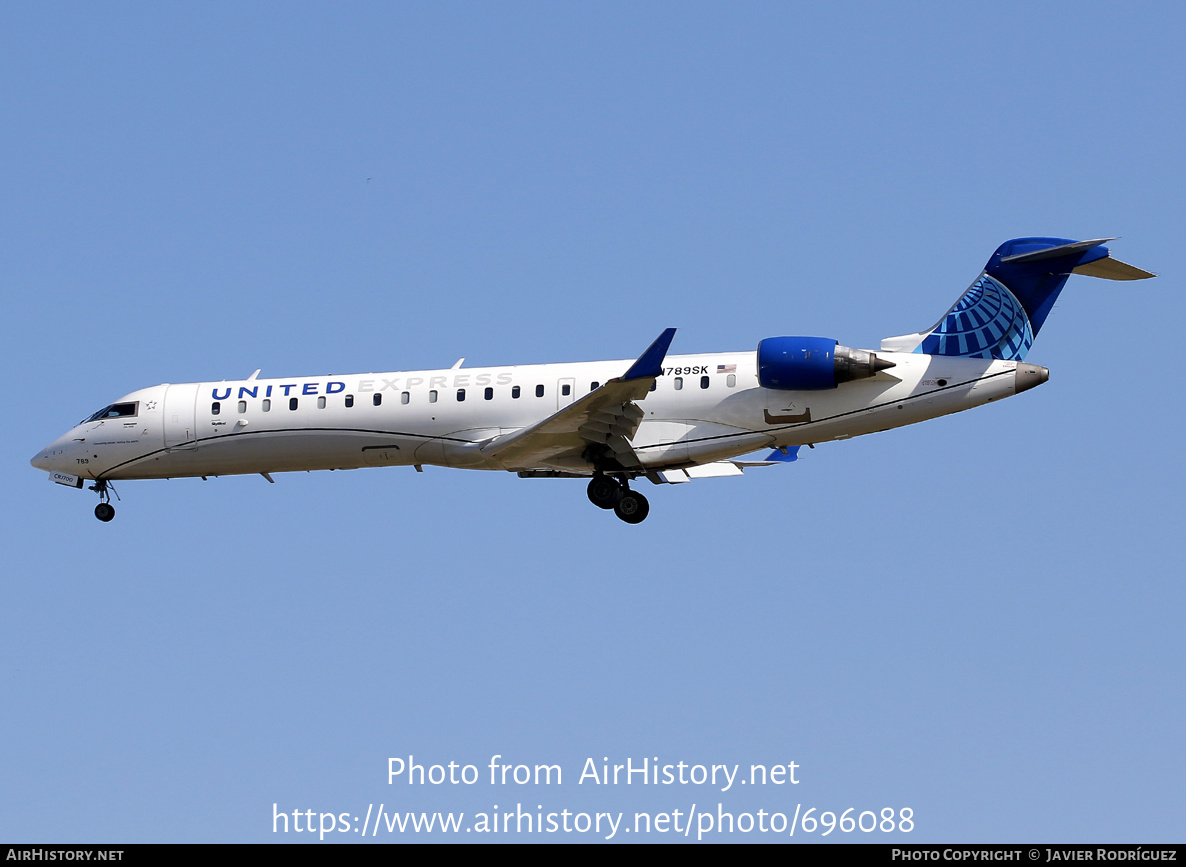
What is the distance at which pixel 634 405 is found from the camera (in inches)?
973

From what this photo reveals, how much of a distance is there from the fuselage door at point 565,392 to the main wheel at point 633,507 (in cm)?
198

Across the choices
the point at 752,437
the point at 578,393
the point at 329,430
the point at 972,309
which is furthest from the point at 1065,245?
the point at 329,430

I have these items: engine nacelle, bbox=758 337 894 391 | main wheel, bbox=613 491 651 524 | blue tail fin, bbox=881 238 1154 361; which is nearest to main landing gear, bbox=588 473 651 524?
main wheel, bbox=613 491 651 524

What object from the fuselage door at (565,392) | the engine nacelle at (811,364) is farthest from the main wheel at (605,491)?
the engine nacelle at (811,364)

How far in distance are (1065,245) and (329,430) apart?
44.8ft

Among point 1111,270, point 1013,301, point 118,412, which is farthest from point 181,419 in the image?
point 1111,270

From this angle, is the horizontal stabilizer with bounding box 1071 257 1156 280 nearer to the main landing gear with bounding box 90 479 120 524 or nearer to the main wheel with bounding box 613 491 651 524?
the main wheel with bounding box 613 491 651 524

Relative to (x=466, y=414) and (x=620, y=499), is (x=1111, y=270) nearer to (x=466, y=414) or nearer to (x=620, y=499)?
(x=620, y=499)

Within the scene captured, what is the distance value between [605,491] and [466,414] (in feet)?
9.54

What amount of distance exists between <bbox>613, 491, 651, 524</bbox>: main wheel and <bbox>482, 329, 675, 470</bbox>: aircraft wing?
0.62 metres

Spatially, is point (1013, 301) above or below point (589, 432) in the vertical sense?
above

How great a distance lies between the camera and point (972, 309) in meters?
25.7

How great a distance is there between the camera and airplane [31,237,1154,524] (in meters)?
24.9
